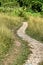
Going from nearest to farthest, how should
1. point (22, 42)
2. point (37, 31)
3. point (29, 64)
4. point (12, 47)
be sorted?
point (29, 64), point (12, 47), point (22, 42), point (37, 31)

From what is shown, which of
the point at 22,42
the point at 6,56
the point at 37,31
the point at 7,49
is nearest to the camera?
the point at 6,56

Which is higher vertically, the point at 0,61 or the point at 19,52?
the point at 0,61

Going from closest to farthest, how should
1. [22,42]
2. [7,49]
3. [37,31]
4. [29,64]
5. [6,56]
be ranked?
[29,64], [6,56], [7,49], [22,42], [37,31]

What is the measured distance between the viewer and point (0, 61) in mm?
9203

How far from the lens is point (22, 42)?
45.0 ft

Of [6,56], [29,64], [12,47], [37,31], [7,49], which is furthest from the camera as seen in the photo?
[37,31]

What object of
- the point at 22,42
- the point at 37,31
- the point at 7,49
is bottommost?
the point at 37,31

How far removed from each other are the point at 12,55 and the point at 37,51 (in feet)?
4.44

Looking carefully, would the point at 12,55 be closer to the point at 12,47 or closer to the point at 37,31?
the point at 12,47

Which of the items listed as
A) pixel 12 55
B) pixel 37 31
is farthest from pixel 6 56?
pixel 37 31

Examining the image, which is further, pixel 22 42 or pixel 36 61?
pixel 22 42

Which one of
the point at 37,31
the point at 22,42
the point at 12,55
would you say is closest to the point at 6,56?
the point at 12,55

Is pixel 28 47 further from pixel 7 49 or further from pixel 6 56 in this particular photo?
pixel 6 56

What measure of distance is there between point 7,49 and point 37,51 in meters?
1.27
